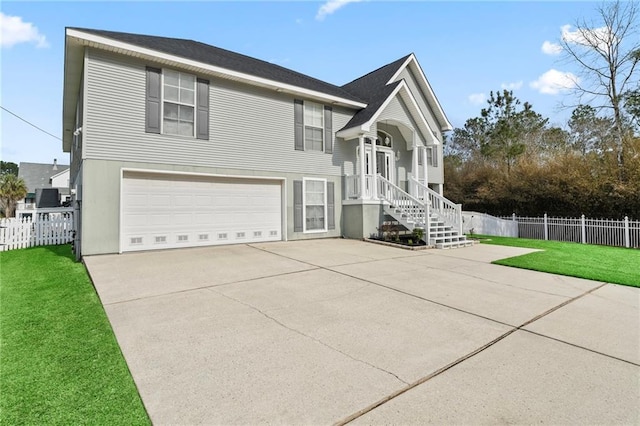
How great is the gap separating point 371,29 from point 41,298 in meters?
11.8

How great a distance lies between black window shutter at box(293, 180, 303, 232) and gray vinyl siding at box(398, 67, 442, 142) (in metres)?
8.18

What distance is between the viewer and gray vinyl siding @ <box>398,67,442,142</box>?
1568 cm

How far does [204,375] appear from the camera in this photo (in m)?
2.64

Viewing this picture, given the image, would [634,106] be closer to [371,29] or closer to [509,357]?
[371,29]

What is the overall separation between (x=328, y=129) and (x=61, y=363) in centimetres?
1100

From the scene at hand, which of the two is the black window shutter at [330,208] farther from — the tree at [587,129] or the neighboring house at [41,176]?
the neighboring house at [41,176]

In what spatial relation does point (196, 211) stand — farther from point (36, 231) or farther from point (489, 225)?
point (489, 225)

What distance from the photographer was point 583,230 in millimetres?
13930

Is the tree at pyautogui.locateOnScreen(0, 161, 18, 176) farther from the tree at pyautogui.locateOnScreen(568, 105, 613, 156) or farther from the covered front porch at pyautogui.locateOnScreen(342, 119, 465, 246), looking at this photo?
the tree at pyautogui.locateOnScreen(568, 105, 613, 156)

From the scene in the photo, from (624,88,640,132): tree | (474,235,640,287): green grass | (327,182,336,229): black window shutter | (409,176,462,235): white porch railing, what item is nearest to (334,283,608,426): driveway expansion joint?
(474,235,640,287): green grass

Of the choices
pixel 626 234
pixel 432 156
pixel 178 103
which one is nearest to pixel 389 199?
pixel 432 156

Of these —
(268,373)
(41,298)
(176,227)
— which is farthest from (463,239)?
(41,298)

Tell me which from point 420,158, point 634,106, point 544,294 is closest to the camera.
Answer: point 544,294

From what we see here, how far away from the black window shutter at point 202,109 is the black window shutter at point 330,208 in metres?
4.88
